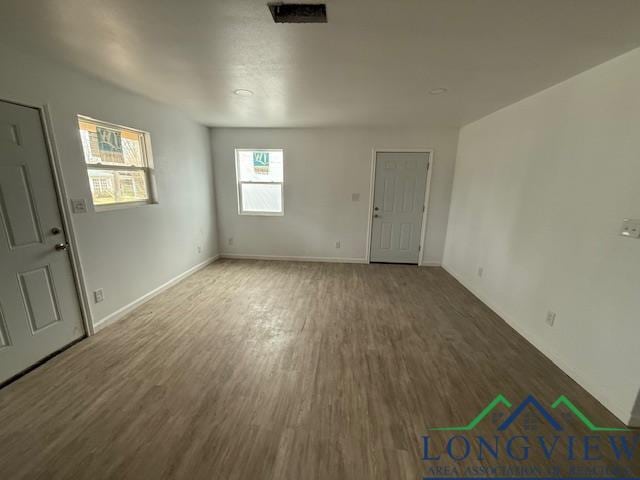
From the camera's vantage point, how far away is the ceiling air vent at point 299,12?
49.7 inches

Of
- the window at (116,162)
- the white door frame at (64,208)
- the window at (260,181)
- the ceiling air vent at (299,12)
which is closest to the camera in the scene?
the ceiling air vent at (299,12)

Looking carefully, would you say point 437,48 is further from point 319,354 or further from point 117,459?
point 117,459

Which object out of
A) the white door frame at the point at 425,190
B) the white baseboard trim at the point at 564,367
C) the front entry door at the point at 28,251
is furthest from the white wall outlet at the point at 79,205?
the white baseboard trim at the point at 564,367

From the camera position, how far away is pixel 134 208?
279 centimetres

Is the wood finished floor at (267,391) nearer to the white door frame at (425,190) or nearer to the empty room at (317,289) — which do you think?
the empty room at (317,289)

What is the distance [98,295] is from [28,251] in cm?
71

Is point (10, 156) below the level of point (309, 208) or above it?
above

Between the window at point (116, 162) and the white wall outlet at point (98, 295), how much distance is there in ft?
2.80

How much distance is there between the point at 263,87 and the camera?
2.35m

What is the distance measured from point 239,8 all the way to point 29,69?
1821 mm

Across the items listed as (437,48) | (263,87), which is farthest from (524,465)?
(263,87)

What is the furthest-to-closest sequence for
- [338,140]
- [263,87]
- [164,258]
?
1. [338,140]
2. [164,258]
3. [263,87]

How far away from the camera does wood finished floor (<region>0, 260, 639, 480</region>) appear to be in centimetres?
131

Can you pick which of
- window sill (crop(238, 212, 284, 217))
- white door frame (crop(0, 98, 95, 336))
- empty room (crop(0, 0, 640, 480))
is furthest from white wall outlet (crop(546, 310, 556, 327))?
white door frame (crop(0, 98, 95, 336))
